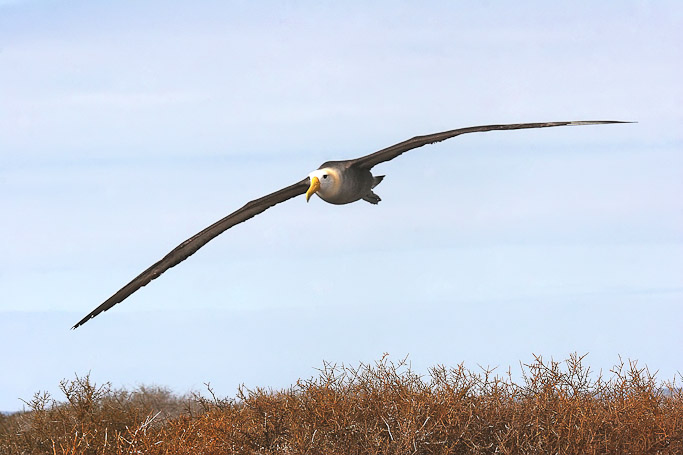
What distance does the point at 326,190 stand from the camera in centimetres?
1023

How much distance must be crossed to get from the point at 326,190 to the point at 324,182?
0.34 feet

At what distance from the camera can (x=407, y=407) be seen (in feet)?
28.4

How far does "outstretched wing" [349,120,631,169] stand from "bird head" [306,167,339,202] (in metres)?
0.30

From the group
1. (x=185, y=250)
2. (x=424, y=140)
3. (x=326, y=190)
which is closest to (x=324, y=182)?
(x=326, y=190)

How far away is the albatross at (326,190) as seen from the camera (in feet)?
32.1

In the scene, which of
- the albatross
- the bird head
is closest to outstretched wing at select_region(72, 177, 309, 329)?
the albatross

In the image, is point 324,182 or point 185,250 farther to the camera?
point 185,250

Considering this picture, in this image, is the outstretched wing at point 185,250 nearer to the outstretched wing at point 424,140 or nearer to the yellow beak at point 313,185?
the yellow beak at point 313,185

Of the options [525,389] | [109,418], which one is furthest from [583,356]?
[109,418]

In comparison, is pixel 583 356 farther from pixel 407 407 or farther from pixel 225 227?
pixel 225 227

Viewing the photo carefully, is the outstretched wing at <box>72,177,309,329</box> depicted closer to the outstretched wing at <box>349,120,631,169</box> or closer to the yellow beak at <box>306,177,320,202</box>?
the yellow beak at <box>306,177,320,202</box>

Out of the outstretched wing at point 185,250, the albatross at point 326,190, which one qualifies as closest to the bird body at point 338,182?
the albatross at point 326,190

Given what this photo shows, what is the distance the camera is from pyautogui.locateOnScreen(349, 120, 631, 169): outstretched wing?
30.7ft

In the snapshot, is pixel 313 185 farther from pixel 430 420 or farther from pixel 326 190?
pixel 430 420
